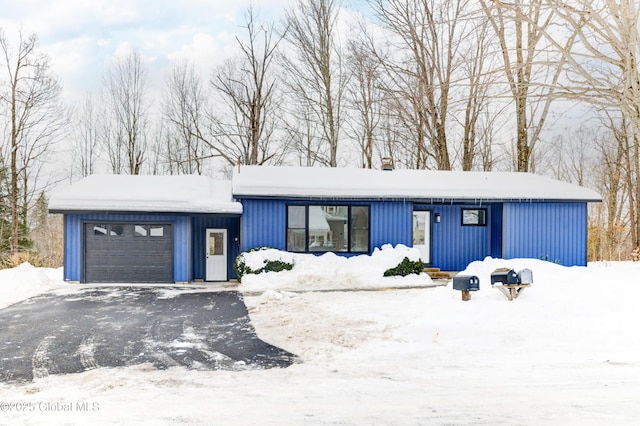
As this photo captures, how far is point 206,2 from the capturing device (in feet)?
57.6

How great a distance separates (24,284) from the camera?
A: 12.1m

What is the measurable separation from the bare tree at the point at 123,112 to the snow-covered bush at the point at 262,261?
18.5 meters

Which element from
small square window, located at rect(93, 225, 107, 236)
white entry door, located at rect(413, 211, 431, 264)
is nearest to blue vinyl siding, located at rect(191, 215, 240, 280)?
small square window, located at rect(93, 225, 107, 236)

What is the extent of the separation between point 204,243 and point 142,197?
7.92ft

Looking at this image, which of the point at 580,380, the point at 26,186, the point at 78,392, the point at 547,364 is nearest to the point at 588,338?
the point at 547,364

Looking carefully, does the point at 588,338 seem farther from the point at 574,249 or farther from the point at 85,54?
the point at 85,54

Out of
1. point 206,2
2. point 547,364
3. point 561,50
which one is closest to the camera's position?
point 547,364

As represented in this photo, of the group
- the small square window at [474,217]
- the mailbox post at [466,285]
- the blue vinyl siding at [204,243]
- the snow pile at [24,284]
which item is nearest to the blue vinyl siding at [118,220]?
the snow pile at [24,284]

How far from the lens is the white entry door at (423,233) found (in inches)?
598

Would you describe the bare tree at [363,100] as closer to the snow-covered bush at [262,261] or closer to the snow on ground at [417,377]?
the snow-covered bush at [262,261]

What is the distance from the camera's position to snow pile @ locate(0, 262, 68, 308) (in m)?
11.1

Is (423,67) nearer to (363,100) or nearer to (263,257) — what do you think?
(363,100)

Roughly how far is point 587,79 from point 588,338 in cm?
771

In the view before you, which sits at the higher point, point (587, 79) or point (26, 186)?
point (587, 79)
